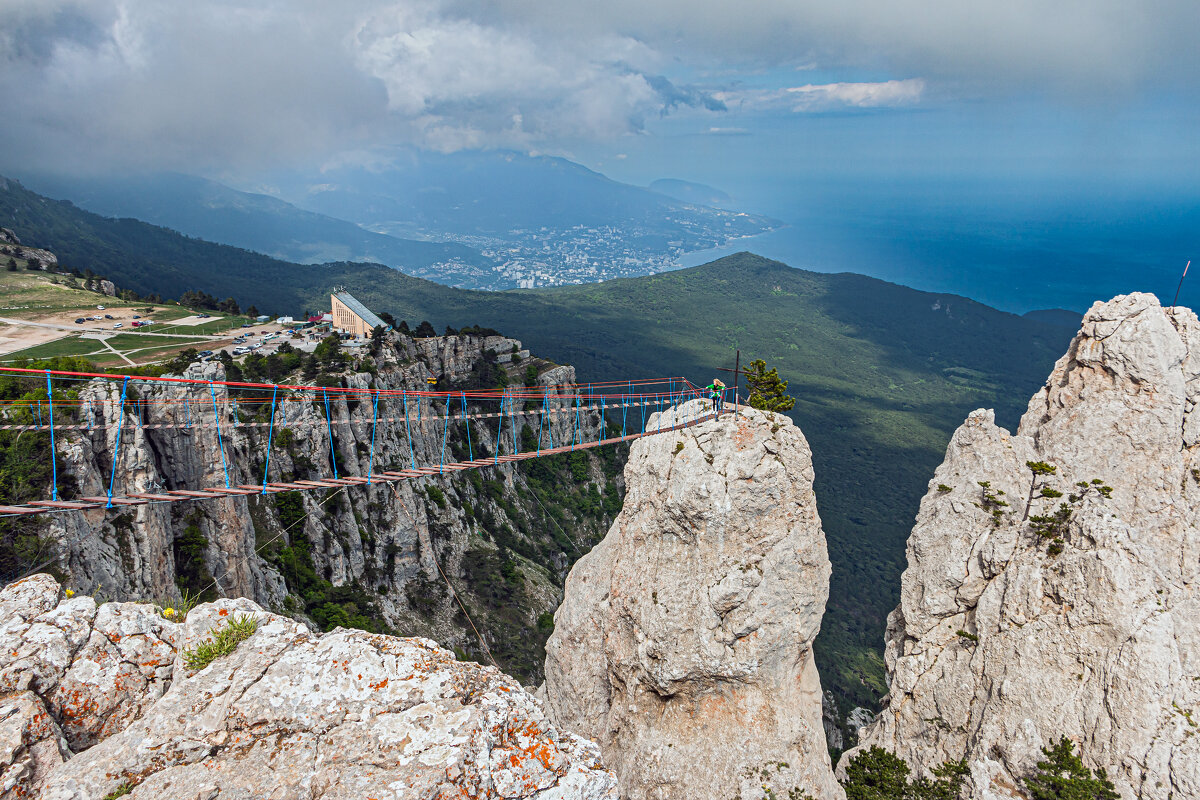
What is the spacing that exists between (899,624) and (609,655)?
564 inches

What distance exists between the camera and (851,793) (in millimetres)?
24609

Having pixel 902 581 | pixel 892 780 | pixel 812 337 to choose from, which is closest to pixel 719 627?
pixel 892 780

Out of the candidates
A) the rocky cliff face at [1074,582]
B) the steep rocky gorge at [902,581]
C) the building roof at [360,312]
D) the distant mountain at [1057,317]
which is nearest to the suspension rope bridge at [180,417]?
the steep rocky gorge at [902,581]

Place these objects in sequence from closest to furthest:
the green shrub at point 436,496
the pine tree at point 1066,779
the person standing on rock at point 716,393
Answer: the pine tree at point 1066,779 → the person standing on rock at point 716,393 → the green shrub at point 436,496

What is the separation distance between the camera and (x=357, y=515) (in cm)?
4128

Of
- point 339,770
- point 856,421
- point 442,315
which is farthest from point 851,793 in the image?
point 442,315

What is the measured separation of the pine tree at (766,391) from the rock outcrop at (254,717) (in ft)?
85.7

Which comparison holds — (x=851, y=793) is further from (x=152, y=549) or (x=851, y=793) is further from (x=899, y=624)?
(x=152, y=549)

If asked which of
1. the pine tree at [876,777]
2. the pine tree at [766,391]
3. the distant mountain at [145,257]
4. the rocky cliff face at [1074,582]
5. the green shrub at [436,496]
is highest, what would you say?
the distant mountain at [145,257]

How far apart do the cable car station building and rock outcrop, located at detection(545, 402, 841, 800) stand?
37.6 meters

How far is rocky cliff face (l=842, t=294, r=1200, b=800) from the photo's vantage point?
2058 centimetres

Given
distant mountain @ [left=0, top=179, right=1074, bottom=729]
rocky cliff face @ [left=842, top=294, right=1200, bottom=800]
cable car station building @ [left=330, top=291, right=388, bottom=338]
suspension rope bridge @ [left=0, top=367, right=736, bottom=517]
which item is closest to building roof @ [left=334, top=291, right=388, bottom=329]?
cable car station building @ [left=330, top=291, right=388, bottom=338]

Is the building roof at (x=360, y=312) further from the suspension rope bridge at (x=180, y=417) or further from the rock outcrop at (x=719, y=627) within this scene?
the rock outcrop at (x=719, y=627)

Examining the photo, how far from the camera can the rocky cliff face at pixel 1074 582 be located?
20.6 metres
